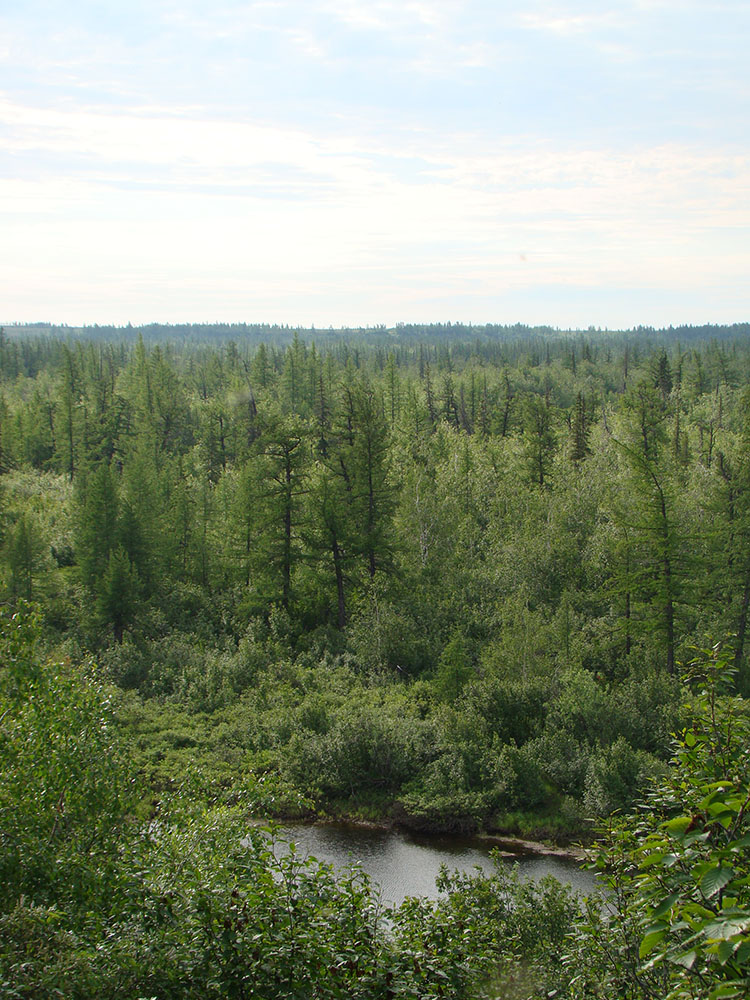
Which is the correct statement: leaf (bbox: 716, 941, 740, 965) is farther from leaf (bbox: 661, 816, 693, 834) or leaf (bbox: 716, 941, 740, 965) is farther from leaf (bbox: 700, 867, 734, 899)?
leaf (bbox: 661, 816, 693, 834)

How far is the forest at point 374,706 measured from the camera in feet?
20.9

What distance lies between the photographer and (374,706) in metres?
27.0

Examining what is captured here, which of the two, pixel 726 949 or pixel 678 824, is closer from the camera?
pixel 726 949

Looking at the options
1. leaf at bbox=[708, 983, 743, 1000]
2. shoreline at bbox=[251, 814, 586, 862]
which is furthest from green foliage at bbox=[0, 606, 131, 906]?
shoreline at bbox=[251, 814, 586, 862]

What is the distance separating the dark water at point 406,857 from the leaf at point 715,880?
1701cm

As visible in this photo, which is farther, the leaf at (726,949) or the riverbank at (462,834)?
the riverbank at (462,834)

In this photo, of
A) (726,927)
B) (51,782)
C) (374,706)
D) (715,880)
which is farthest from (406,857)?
(726,927)

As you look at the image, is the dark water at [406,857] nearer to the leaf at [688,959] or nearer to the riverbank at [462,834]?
the riverbank at [462,834]

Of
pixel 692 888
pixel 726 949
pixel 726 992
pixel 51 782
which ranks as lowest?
pixel 51 782

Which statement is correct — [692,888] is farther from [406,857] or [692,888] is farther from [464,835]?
[464,835]

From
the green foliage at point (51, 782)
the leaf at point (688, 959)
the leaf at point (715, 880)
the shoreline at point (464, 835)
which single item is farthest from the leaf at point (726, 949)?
the shoreline at point (464, 835)

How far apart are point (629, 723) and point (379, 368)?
377 ft

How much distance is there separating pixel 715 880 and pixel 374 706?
24.5 m

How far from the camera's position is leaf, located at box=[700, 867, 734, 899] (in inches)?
125
